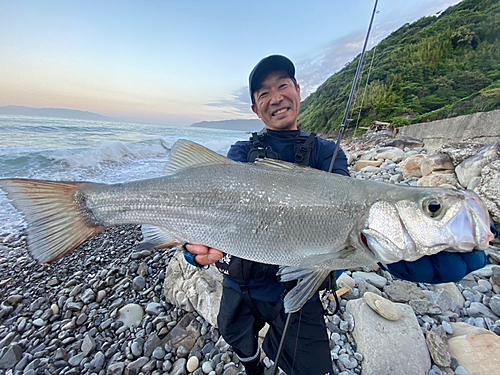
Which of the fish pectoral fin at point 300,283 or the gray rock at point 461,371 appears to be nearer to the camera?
the fish pectoral fin at point 300,283

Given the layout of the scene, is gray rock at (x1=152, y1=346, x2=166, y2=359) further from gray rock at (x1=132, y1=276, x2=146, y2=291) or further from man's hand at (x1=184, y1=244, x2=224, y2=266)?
man's hand at (x1=184, y1=244, x2=224, y2=266)

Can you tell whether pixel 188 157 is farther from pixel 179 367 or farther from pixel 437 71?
pixel 437 71

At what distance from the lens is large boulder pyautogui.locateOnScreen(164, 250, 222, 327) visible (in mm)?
2953

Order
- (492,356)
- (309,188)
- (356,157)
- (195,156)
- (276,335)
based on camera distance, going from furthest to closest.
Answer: (356,157) < (276,335) < (492,356) < (195,156) < (309,188)

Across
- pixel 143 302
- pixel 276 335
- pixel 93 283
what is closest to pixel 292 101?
pixel 276 335

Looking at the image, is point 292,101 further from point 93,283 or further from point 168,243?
point 93,283

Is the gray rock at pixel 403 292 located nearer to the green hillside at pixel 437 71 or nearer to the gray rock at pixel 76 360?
the gray rock at pixel 76 360

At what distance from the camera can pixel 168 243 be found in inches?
69.1

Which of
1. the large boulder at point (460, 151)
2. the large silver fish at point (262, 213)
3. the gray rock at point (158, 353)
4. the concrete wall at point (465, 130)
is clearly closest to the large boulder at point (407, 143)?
the concrete wall at point (465, 130)

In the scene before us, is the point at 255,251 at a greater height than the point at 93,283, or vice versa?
the point at 255,251

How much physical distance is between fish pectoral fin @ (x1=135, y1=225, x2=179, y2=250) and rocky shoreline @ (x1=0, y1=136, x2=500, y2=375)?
183 cm

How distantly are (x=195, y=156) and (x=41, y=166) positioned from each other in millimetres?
13757

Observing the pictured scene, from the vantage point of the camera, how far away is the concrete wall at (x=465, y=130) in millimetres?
7074

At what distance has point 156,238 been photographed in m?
1.80
